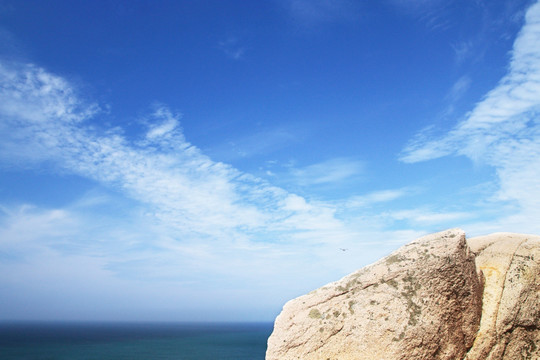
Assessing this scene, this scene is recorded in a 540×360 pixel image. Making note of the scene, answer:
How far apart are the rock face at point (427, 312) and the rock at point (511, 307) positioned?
0.02 m

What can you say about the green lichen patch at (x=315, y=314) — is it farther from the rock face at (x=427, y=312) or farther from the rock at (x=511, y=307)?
the rock at (x=511, y=307)

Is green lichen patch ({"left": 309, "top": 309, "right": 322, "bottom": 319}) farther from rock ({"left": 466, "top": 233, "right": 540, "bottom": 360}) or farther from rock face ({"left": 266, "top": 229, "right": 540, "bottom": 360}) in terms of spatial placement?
rock ({"left": 466, "top": 233, "right": 540, "bottom": 360})

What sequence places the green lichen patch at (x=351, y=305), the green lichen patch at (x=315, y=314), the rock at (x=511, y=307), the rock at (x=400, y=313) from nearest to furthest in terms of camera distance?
the rock at (x=400, y=313)
the rock at (x=511, y=307)
the green lichen patch at (x=351, y=305)
the green lichen patch at (x=315, y=314)

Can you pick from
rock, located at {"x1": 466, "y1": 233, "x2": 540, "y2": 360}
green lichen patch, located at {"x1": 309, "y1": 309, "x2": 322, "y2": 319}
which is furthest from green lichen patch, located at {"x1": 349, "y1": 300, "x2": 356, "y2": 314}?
rock, located at {"x1": 466, "y1": 233, "x2": 540, "y2": 360}

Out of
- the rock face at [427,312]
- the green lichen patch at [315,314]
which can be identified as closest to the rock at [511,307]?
the rock face at [427,312]

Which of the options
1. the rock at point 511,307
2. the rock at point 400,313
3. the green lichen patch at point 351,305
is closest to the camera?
the rock at point 400,313

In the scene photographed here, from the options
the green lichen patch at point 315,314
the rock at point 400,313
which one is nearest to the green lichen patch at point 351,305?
the rock at point 400,313

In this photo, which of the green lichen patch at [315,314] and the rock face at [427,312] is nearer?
the rock face at [427,312]

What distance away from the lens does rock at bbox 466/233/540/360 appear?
31.6 ft

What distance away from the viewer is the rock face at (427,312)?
9195 mm

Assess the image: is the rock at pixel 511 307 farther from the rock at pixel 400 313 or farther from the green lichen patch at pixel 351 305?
the green lichen patch at pixel 351 305

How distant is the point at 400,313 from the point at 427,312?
0.63 m

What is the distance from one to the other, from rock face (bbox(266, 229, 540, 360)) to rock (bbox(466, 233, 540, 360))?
22 mm

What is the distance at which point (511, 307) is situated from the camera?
386 inches
